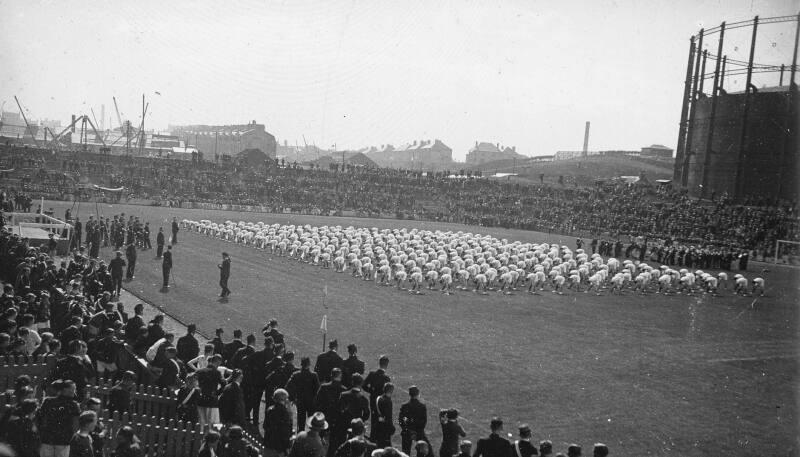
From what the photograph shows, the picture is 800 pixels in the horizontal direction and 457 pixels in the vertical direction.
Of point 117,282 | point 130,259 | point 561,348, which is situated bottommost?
point 561,348

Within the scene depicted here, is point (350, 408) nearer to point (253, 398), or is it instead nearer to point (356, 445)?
point (356, 445)

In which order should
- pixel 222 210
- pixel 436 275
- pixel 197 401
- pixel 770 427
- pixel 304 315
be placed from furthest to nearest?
pixel 222 210 < pixel 436 275 < pixel 304 315 < pixel 770 427 < pixel 197 401

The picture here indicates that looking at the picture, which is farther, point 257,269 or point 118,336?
point 257,269

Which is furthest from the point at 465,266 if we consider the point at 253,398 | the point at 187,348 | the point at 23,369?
the point at 23,369

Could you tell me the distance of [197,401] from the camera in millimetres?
9781

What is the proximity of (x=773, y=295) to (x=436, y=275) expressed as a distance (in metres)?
17.9

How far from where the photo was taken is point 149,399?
1002 cm

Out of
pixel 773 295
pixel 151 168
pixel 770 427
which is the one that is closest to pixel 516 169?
pixel 151 168

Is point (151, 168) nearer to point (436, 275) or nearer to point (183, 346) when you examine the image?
point (436, 275)

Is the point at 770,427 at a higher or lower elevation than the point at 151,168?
lower

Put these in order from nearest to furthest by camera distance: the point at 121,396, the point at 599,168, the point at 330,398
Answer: the point at 121,396
the point at 330,398
the point at 599,168

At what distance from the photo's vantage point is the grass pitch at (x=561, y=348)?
13.2m

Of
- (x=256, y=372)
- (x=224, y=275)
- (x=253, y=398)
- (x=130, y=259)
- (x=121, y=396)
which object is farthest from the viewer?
(x=130, y=259)

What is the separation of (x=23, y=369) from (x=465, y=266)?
23404mm
